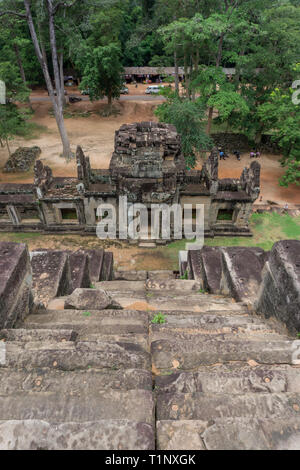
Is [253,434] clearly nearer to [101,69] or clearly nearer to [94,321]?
[94,321]

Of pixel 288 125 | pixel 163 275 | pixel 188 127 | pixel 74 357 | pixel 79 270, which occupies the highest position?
pixel 74 357

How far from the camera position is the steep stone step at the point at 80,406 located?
118 inches

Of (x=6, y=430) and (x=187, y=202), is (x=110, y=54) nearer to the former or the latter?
(x=187, y=202)

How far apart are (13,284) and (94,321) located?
1.71 metres

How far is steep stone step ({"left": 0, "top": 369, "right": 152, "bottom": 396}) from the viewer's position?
3367 millimetres

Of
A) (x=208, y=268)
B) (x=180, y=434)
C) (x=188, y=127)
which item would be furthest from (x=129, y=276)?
(x=188, y=127)

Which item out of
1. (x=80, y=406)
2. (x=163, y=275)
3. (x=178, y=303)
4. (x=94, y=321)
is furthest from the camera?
(x=163, y=275)

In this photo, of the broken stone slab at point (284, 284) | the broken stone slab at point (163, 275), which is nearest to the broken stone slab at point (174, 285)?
the broken stone slab at point (163, 275)

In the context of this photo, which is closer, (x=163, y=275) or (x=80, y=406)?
(x=80, y=406)

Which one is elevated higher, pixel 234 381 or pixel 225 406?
pixel 225 406

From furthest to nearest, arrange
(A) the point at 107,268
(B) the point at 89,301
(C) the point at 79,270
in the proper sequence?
(A) the point at 107,268 → (C) the point at 79,270 → (B) the point at 89,301

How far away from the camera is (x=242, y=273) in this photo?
856 cm

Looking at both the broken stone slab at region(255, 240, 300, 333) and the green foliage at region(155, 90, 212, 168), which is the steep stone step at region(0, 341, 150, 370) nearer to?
the broken stone slab at region(255, 240, 300, 333)
